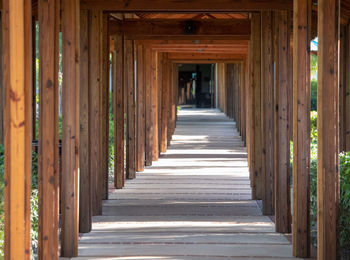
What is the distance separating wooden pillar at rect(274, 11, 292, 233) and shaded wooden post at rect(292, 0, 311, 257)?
0.87 m

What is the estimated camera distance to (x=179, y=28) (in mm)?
8133

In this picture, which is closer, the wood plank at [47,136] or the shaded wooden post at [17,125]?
the shaded wooden post at [17,125]

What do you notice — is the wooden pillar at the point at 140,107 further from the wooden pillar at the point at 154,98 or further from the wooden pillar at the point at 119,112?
the wooden pillar at the point at 119,112

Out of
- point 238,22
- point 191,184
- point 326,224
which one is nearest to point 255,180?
point 191,184

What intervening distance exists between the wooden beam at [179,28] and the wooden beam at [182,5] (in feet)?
6.05

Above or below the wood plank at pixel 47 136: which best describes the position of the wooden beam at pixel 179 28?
above

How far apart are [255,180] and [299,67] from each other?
2.90 metres

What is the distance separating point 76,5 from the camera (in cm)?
448

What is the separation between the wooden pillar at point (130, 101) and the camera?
887cm

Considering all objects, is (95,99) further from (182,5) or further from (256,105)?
(256,105)

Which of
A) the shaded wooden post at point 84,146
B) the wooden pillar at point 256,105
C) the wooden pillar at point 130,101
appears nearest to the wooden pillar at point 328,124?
the shaded wooden post at point 84,146

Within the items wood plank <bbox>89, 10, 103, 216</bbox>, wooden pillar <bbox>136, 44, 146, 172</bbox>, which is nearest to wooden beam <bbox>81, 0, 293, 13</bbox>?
wood plank <bbox>89, 10, 103, 216</bbox>

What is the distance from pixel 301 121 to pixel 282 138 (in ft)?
3.29

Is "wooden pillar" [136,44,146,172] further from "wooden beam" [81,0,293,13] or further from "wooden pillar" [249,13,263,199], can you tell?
"wooden beam" [81,0,293,13]
